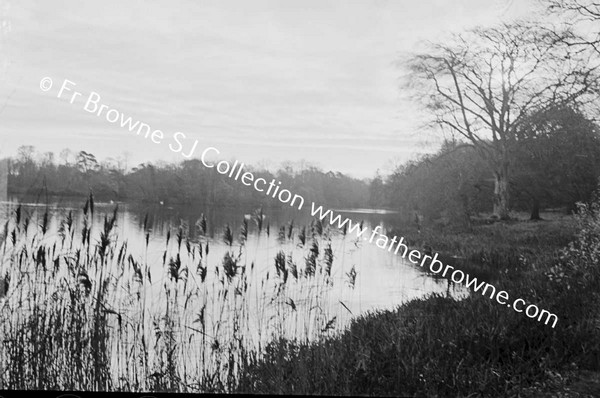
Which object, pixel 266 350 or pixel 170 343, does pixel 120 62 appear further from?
pixel 266 350

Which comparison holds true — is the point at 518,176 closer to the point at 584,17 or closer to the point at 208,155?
the point at 584,17

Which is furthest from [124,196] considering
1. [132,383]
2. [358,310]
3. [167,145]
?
[358,310]

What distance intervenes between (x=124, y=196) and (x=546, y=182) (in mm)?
2262

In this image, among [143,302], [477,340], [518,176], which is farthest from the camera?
[518,176]

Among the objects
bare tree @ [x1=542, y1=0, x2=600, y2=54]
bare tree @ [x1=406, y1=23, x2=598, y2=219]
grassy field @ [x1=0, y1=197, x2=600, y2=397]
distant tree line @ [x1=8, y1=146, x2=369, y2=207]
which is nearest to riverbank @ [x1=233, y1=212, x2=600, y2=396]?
grassy field @ [x1=0, y1=197, x2=600, y2=397]

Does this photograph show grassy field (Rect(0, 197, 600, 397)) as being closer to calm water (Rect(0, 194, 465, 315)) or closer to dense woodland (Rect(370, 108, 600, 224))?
calm water (Rect(0, 194, 465, 315))

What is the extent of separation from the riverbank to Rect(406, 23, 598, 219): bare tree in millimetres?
294

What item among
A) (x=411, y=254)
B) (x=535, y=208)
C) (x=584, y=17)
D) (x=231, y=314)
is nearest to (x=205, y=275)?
(x=231, y=314)

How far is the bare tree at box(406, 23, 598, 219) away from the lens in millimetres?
2523

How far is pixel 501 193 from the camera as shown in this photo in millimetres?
2658

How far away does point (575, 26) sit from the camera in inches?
99.0

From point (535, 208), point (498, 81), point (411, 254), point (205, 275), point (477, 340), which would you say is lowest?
point (477, 340)

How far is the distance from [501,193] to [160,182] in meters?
1.89

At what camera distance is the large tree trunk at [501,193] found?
2.61 m
